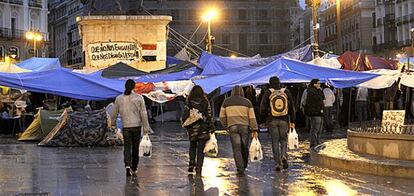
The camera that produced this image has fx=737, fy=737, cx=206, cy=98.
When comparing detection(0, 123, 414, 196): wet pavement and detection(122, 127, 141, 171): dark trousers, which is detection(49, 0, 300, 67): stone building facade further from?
detection(122, 127, 141, 171): dark trousers

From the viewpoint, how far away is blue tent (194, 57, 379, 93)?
68.1 feet

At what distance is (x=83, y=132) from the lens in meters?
18.7

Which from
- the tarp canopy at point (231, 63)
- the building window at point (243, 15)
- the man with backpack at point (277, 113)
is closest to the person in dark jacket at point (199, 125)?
the man with backpack at point (277, 113)

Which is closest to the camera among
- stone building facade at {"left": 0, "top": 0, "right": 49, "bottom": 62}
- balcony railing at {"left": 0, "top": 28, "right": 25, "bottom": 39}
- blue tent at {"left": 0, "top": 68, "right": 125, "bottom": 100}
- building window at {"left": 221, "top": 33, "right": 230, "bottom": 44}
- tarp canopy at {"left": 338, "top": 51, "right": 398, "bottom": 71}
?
blue tent at {"left": 0, "top": 68, "right": 125, "bottom": 100}

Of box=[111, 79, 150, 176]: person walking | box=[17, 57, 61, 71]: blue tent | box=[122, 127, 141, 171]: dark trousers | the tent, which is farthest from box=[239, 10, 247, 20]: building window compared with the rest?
box=[122, 127, 141, 171]: dark trousers

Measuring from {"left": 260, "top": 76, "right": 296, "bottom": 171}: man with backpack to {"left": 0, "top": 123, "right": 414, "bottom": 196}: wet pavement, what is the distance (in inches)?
18.1

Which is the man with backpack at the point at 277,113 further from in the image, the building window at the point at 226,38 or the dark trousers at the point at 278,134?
the building window at the point at 226,38

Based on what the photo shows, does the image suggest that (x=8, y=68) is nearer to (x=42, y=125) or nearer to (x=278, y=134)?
(x=42, y=125)

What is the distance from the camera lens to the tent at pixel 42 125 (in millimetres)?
20203

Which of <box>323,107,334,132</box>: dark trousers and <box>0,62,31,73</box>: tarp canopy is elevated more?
<box>0,62,31,73</box>: tarp canopy

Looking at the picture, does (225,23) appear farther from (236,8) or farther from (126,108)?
(126,108)

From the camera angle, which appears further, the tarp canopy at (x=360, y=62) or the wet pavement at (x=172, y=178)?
the tarp canopy at (x=360, y=62)

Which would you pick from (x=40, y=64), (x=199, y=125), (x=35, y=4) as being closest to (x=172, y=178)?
(x=199, y=125)

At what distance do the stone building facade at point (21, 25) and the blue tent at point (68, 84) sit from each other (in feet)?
157
